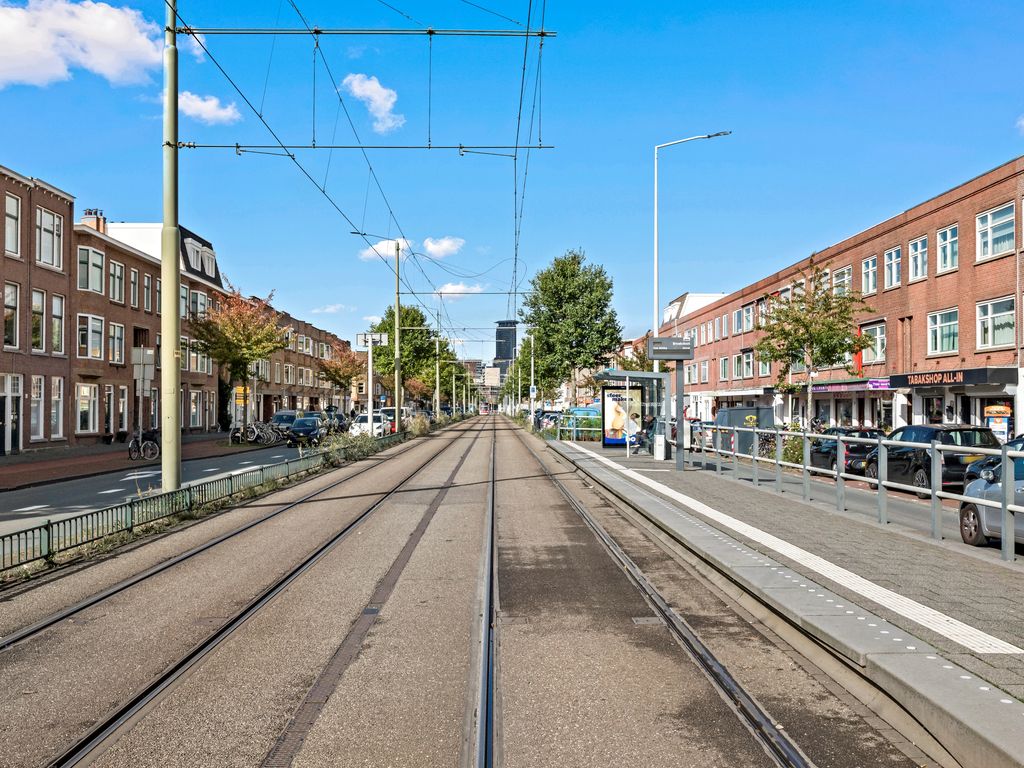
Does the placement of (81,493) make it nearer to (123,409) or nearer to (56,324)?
(56,324)

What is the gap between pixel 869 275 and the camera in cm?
3959

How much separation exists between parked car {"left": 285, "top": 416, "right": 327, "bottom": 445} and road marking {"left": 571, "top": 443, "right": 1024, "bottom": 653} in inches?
1143

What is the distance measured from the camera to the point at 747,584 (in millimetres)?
7566

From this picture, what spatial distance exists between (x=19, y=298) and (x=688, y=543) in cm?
3029

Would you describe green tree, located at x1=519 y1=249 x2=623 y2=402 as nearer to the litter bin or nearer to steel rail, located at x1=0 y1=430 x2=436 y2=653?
the litter bin

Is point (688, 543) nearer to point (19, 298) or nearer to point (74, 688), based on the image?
point (74, 688)

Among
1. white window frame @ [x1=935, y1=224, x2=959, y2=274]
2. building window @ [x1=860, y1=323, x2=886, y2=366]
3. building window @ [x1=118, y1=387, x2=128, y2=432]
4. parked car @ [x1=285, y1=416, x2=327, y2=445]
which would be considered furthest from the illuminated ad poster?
building window @ [x1=118, y1=387, x2=128, y2=432]

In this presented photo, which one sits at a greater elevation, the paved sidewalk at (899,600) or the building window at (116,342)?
the building window at (116,342)

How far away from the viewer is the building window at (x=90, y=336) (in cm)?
3722

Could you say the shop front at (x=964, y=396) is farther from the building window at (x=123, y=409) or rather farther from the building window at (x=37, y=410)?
the building window at (x=123, y=409)

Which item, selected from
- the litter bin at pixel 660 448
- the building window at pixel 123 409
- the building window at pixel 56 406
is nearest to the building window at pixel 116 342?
the building window at pixel 123 409

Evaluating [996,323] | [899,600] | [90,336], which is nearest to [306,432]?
[90,336]

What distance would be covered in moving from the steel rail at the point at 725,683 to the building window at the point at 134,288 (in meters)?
39.4

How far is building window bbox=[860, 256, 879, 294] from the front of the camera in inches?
1529
